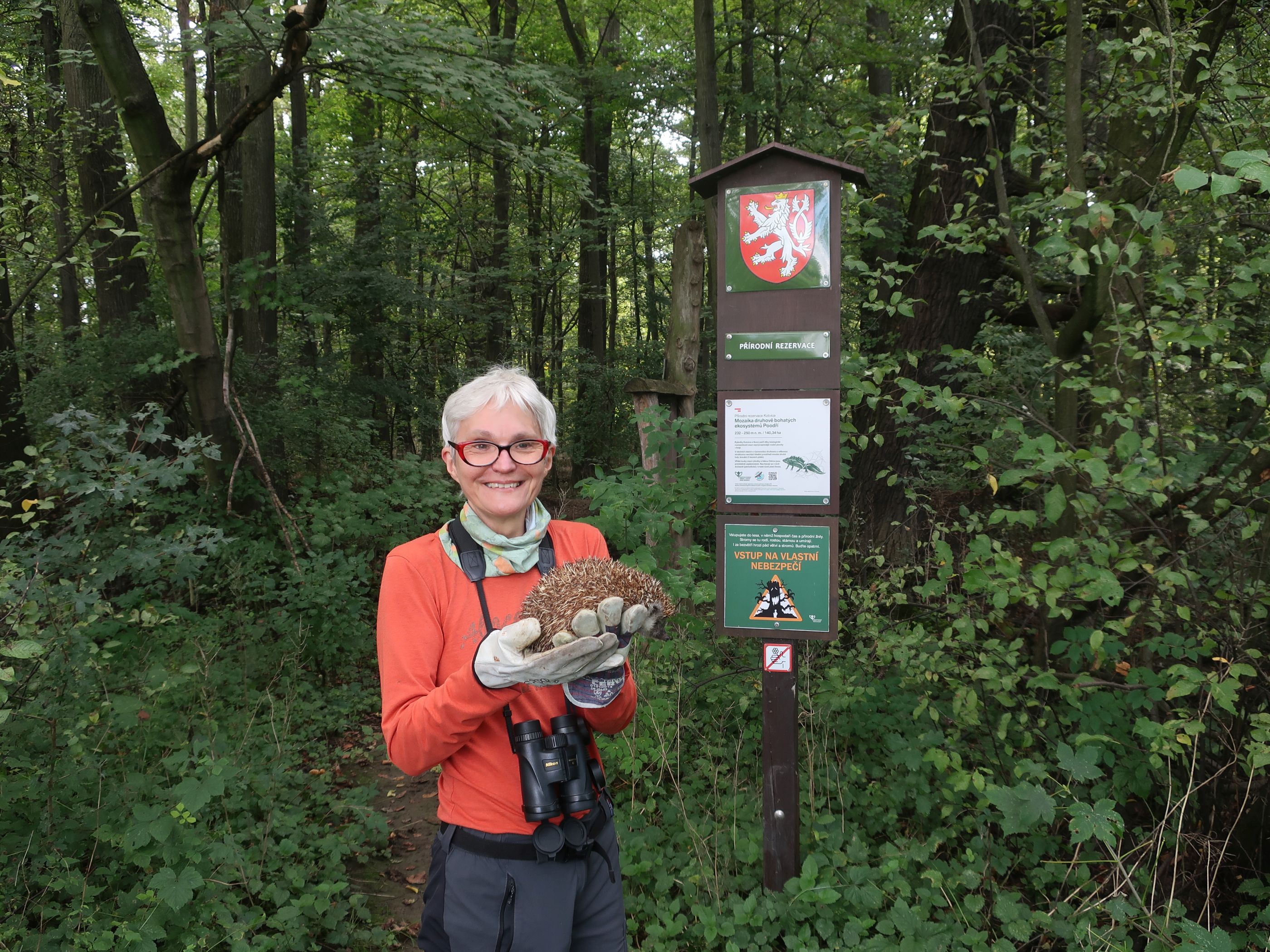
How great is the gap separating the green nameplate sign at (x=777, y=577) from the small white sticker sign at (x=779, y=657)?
0.09 meters

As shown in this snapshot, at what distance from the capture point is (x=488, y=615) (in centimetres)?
185

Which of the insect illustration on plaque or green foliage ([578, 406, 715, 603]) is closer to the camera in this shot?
the insect illustration on plaque

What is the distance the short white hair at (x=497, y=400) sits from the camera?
192 centimetres

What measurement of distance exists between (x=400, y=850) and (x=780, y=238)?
375cm

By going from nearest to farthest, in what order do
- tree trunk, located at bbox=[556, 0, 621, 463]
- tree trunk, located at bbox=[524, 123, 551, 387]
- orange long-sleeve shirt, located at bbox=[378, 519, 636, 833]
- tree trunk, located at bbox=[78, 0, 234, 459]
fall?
orange long-sleeve shirt, located at bbox=[378, 519, 636, 833]
tree trunk, located at bbox=[78, 0, 234, 459]
tree trunk, located at bbox=[556, 0, 621, 463]
tree trunk, located at bbox=[524, 123, 551, 387]

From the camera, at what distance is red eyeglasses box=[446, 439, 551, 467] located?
189 cm

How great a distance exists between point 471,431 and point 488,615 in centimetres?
46

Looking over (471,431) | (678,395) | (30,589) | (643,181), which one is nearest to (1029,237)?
(678,395)

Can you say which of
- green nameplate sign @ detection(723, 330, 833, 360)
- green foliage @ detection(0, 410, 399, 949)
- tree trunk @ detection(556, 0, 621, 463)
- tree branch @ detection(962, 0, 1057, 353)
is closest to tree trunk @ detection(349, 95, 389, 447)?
tree trunk @ detection(556, 0, 621, 463)

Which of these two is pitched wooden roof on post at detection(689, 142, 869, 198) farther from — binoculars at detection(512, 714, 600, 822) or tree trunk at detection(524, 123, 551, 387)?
tree trunk at detection(524, 123, 551, 387)

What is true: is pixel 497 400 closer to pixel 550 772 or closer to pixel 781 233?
pixel 550 772

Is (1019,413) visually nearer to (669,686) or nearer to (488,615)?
(669,686)

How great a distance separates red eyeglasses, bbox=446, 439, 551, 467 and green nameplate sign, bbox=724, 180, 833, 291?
1.76 m

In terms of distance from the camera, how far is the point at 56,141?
297 inches
